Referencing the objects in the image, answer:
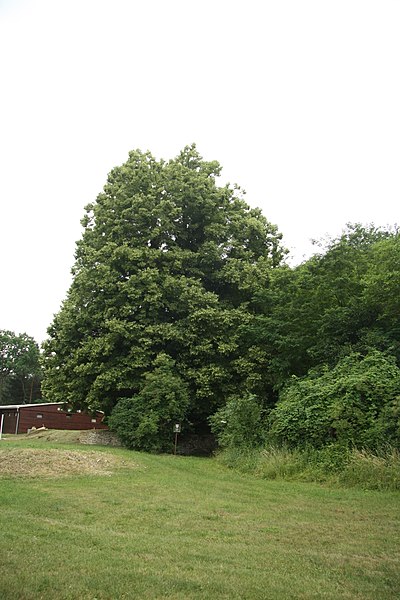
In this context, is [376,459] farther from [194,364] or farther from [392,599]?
[194,364]

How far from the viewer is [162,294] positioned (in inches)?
956

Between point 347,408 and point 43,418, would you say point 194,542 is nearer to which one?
point 347,408

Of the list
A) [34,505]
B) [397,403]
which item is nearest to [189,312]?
[397,403]

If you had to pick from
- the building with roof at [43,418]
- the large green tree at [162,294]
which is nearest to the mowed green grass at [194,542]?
the large green tree at [162,294]

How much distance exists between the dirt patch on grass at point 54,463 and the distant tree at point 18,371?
227ft

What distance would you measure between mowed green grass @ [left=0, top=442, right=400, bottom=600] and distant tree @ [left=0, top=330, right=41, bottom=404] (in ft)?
250

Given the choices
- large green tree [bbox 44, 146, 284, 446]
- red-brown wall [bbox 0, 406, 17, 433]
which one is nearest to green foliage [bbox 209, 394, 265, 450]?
large green tree [bbox 44, 146, 284, 446]

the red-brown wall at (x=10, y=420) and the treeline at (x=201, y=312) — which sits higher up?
the treeline at (x=201, y=312)

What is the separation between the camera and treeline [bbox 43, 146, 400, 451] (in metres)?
19.4

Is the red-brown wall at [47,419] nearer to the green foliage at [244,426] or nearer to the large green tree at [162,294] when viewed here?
the large green tree at [162,294]

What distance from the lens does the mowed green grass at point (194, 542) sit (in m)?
5.01

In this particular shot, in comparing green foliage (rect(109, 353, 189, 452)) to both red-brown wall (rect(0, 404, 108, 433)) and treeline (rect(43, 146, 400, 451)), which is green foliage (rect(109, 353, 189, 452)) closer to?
treeline (rect(43, 146, 400, 451))

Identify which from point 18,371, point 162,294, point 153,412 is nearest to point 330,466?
point 153,412

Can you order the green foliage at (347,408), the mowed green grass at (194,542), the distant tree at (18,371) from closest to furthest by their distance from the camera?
1. the mowed green grass at (194,542)
2. the green foliage at (347,408)
3. the distant tree at (18,371)
